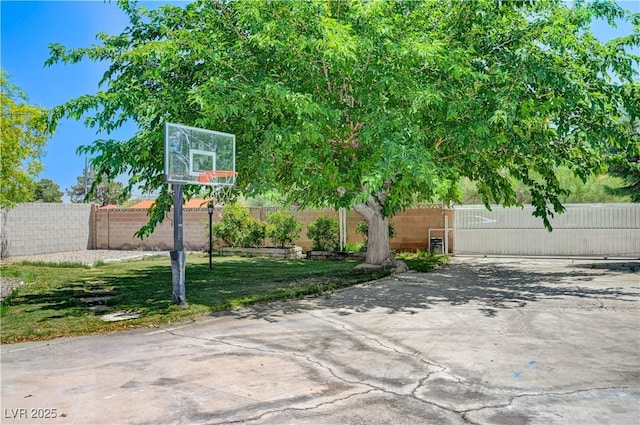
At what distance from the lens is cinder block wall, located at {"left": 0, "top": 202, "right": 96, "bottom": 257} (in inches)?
911

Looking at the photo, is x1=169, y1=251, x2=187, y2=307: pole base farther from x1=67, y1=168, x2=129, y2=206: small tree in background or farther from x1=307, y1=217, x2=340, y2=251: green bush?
x1=67, y1=168, x2=129, y2=206: small tree in background

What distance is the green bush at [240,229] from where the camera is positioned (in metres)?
22.7

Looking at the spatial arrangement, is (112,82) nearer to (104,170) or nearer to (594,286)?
(104,170)

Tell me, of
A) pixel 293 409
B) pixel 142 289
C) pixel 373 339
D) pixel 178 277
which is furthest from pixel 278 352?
pixel 142 289

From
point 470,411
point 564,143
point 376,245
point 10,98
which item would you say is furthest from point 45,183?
point 470,411

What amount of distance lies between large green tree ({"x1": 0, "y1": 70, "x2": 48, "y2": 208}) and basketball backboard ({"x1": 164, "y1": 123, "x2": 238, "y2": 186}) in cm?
1092

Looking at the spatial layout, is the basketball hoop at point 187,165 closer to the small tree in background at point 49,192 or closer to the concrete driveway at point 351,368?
the concrete driveway at point 351,368

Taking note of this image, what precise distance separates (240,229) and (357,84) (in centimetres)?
1219

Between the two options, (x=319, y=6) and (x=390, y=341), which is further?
(x=319, y=6)

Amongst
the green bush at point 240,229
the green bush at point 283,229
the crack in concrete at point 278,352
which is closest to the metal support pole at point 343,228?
the green bush at point 283,229

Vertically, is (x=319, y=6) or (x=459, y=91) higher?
(x=319, y=6)

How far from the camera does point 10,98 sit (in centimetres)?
1956

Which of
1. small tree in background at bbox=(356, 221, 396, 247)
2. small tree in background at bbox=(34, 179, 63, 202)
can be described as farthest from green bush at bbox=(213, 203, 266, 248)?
small tree in background at bbox=(34, 179, 63, 202)

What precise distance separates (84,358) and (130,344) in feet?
2.48
